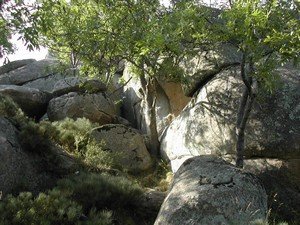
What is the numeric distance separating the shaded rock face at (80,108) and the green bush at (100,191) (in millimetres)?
7710

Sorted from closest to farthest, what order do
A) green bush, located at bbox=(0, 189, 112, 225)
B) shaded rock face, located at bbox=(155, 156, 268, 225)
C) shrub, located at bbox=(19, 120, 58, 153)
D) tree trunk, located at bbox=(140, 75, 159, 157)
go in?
shaded rock face, located at bbox=(155, 156, 268, 225) → green bush, located at bbox=(0, 189, 112, 225) → shrub, located at bbox=(19, 120, 58, 153) → tree trunk, located at bbox=(140, 75, 159, 157)

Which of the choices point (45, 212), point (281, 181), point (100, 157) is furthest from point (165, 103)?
point (45, 212)

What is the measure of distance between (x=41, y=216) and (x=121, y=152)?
6.78m

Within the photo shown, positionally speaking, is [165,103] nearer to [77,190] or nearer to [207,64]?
[207,64]

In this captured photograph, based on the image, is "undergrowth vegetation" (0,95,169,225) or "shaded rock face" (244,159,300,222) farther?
"shaded rock face" (244,159,300,222)

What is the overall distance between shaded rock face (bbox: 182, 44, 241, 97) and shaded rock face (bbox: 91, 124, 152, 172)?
318 cm

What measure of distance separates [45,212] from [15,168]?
7.23ft

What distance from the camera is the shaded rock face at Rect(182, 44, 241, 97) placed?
14625 mm

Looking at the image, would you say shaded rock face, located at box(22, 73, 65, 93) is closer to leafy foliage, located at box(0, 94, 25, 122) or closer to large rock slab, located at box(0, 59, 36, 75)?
large rock slab, located at box(0, 59, 36, 75)

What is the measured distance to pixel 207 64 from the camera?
15.0 m

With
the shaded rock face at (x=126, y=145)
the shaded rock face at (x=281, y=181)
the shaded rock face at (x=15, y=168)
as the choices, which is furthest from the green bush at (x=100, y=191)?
the shaded rock face at (x=126, y=145)

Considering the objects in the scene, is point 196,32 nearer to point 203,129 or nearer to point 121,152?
point 203,129

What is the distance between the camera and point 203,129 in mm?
13055

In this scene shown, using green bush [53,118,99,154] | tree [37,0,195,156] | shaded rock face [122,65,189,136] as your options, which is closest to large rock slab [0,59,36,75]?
shaded rock face [122,65,189,136]
